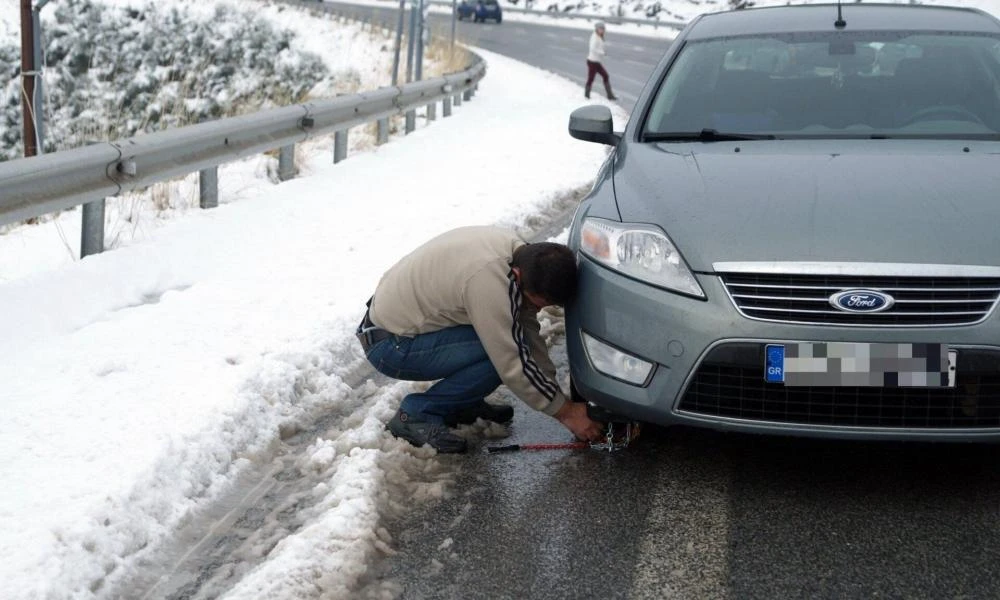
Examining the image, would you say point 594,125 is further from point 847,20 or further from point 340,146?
point 340,146

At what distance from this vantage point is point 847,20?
18.2 feet

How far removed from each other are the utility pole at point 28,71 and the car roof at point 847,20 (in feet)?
20.4

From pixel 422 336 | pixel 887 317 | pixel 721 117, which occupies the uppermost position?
pixel 721 117

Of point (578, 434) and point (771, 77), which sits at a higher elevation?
point (771, 77)

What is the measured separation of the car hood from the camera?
364cm

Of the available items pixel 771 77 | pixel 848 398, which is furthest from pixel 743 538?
pixel 771 77

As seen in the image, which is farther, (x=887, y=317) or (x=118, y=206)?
(x=118, y=206)

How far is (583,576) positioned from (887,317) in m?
1.19

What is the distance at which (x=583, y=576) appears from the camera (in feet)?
10.9

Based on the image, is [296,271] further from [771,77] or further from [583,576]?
[583,576]

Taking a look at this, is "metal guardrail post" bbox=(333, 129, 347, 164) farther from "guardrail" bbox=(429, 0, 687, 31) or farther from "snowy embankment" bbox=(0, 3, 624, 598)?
"guardrail" bbox=(429, 0, 687, 31)

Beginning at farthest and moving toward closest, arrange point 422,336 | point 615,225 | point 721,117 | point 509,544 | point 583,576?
point 721,117, point 422,336, point 615,225, point 509,544, point 583,576

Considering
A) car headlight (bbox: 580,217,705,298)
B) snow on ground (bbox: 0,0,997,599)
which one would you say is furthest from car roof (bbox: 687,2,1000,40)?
snow on ground (bbox: 0,0,997,599)

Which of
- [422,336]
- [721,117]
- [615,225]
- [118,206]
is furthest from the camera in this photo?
[118,206]
